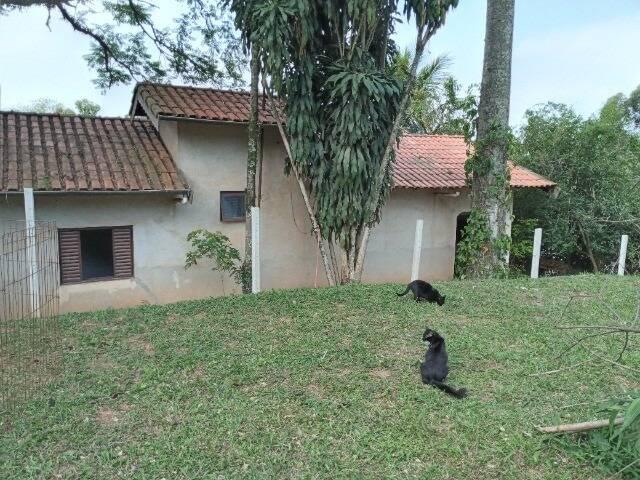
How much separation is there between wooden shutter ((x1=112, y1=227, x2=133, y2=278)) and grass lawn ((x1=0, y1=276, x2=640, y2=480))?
2.29 metres

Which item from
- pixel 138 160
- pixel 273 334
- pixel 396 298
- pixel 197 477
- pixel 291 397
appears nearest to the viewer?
pixel 197 477

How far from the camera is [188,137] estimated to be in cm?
835

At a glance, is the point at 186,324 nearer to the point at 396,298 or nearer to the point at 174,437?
the point at 174,437

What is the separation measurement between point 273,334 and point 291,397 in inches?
56.2

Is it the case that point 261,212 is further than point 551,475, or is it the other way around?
point 261,212

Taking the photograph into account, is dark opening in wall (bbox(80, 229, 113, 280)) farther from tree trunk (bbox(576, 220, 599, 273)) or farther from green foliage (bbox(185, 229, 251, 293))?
tree trunk (bbox(576, 220, 599, 273))

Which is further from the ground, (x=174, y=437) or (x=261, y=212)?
(x=261, y=212)

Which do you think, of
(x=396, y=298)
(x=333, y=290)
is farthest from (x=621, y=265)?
(x=333, y=290)

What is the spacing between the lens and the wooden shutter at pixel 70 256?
24.2ft

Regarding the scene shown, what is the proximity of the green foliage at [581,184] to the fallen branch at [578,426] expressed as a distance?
9.52 meters

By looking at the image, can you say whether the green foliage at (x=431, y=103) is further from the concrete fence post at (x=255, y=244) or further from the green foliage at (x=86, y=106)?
the green foliage at (x=86, y=106)

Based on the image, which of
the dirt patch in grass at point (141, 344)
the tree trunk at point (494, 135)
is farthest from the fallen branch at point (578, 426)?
the tree trunk at point (494, 135)

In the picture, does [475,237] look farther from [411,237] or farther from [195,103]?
[195,103]

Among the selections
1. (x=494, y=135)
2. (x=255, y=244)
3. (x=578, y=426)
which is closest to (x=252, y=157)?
(x=255, y=244)
